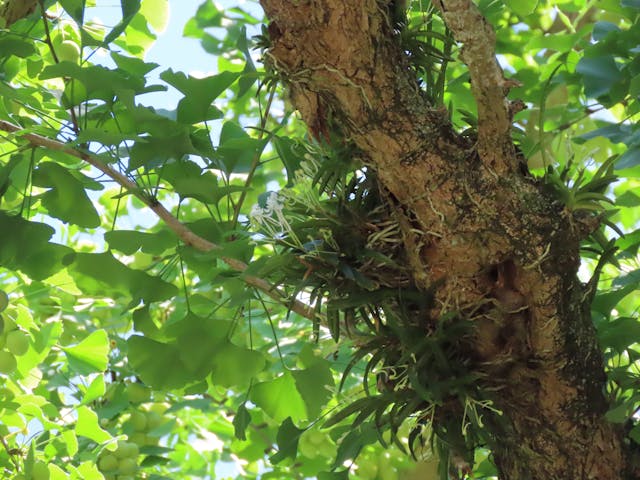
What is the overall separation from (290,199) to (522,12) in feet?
0.97

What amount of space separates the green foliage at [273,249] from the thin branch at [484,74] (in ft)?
0.17

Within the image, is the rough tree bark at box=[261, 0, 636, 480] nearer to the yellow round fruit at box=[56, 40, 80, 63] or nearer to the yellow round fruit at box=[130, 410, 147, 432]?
the yellow round fruit at box=[56, 40, 80, 63]

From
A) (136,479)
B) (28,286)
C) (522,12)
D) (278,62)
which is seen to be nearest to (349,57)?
(278,62)

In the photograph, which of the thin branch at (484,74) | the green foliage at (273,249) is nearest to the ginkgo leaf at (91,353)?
the green foliage at (273,249)

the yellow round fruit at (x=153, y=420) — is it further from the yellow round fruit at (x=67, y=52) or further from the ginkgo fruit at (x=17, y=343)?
the yellow round fruit at (x=67, y=52)

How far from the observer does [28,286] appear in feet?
3.84

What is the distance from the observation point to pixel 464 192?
61 centimetres

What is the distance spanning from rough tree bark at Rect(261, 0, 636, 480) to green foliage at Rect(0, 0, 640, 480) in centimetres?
2

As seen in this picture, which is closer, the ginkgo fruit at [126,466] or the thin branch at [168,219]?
the thin branch at [168,219]

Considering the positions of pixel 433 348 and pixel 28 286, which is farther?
pixel 28 286

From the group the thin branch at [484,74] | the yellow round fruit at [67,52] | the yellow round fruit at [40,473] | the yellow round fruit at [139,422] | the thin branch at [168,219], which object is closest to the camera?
the thin branch at [484,74]

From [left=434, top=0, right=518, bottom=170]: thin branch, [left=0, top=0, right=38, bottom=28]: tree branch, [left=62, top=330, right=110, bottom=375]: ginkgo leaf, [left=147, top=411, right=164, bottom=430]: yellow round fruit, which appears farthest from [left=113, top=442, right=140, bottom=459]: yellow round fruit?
[left=434, top=0, right=518, bottom=170]: thin branch

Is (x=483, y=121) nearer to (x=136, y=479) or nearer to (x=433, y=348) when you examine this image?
(x=433, y=348)

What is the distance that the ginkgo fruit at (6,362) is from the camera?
3.30 ft
